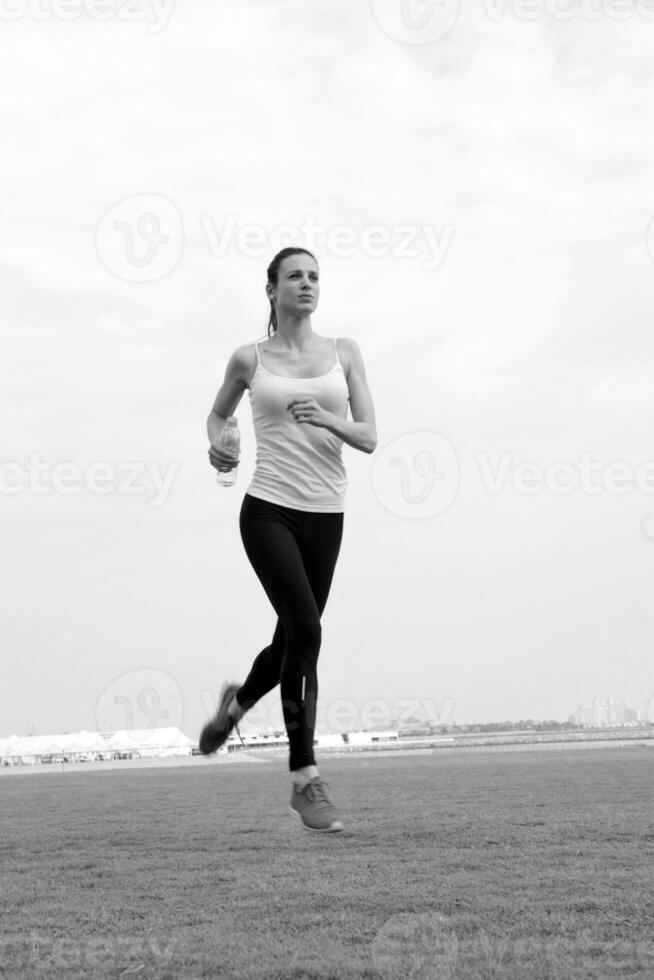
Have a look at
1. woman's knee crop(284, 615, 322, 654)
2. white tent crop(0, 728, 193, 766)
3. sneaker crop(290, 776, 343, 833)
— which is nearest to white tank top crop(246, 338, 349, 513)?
woman's knee crop(284, 615, 322, 654)

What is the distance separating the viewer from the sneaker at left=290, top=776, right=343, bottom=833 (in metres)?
5.06

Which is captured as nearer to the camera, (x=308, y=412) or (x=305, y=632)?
(x=308, y=412)

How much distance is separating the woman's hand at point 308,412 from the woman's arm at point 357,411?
0.09 metres

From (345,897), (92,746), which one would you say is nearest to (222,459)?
(345,897)

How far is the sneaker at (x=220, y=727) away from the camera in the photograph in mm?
6109

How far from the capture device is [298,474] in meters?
5.29

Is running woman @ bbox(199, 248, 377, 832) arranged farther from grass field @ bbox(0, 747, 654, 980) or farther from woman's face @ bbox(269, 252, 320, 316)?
grass field @ bbox(0, 747, 654, 980)

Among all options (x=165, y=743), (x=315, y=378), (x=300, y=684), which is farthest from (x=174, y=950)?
(x=165, y=743)

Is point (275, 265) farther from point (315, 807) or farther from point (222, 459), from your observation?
point (315, 807)

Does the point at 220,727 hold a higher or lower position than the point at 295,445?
lower

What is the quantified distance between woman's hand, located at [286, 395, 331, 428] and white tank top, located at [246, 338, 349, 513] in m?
0.29

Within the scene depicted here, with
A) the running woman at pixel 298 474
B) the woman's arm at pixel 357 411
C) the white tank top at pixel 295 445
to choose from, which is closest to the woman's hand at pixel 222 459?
the running woman at pixel 298 474

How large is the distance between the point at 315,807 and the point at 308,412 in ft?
6.12

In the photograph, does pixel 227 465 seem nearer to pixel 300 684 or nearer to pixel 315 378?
pixel 315 378
